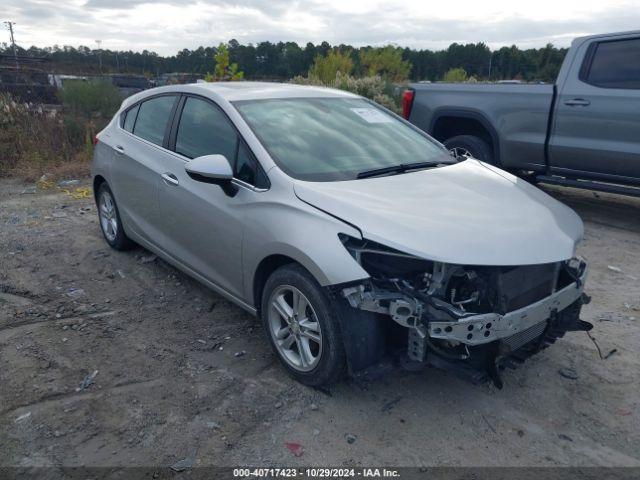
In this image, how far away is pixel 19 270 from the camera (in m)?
5.03

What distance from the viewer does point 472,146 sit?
715 cm

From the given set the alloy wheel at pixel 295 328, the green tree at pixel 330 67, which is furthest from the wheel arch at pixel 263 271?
the green tree at pixel 330 67

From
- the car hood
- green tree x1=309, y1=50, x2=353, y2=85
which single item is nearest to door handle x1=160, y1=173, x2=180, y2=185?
the car hood

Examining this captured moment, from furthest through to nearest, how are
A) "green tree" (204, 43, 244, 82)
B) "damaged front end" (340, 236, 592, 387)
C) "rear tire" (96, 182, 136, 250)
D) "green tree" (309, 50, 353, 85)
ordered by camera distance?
"green tree" (309, 50, 353, 85)
"green tree" (204, 43, 244, 82)
"rear tire" (96, 182, 136, 250)
"damaged front end" (340, 236, 592, 387)

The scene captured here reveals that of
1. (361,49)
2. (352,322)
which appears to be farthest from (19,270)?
(361,49)

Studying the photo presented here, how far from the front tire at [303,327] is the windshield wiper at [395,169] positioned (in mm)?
811

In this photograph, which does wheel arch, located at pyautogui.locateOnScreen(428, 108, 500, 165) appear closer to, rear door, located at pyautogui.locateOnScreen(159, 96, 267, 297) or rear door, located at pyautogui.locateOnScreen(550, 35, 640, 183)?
rear door, located at pyautogui.locateOnScreen(550, 35, 640, 183)

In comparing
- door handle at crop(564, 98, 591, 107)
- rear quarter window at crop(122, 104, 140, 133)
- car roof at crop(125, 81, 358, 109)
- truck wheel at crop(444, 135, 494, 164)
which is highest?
car roof at crop(125, 81, 358, 109)

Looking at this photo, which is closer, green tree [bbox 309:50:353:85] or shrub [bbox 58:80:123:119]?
shrub [bbox 58:80:123:119]

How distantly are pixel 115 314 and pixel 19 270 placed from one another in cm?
151

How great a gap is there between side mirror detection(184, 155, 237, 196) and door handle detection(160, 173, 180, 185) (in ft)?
2.31

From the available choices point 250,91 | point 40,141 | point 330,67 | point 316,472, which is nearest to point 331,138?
point 250,91

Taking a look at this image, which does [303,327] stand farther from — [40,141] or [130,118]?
[40,141]

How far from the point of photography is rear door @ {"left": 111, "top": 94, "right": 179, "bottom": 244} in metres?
4.32
